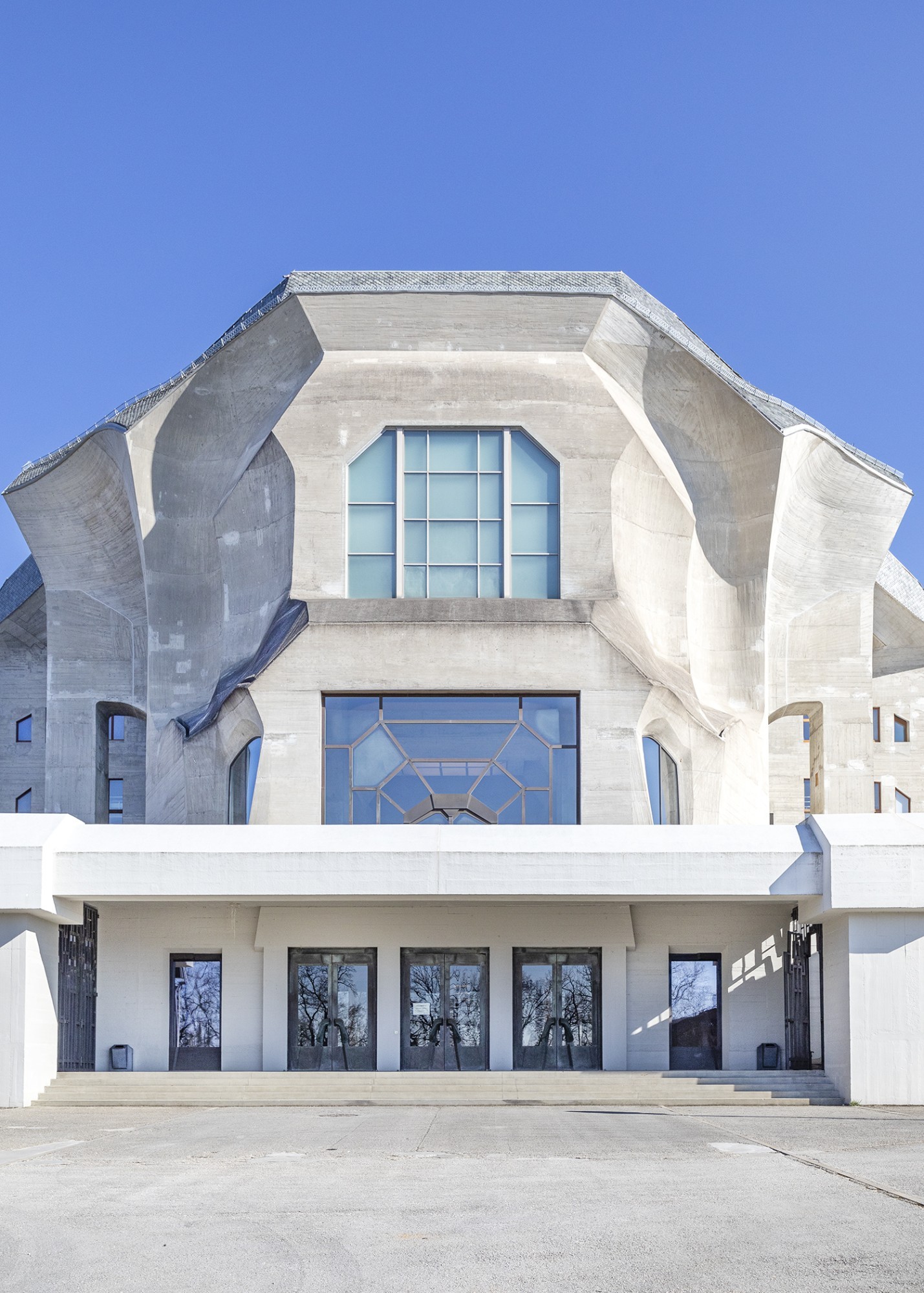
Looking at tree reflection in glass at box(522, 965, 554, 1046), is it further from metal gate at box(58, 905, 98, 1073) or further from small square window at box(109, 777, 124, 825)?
small square window at box(109, 777, 124, 825)

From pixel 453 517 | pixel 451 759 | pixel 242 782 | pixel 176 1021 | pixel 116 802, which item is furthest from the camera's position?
pixel 116 802

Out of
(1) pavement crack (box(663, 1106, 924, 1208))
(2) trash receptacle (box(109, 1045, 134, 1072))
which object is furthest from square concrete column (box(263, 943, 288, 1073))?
(1) pavement crack (box(663, 1106, 924, 1208))

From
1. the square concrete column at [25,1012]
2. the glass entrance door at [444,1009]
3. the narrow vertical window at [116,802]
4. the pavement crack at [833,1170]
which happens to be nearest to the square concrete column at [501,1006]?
the glass entrance door at [444,1009]

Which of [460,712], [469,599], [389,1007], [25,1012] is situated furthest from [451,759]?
[25,1012]

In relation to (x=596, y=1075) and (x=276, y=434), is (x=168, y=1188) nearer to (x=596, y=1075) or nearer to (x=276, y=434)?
(x=596, y=1075)

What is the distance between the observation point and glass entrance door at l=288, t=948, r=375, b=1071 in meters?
27.9

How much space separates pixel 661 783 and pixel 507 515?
6.43 m

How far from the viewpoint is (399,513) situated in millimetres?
31203

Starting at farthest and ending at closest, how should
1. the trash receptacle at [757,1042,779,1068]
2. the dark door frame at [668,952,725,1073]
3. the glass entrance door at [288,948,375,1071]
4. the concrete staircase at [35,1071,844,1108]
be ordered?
1. the dark door frame at [668,952,725,1073]
2. the trash receptacle at [757,1042,779,1068]
3. the glass entrance door at [288,948,375,1071]
4. the concrete staircase at [35,1071,844,1108]

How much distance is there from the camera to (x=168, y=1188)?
1229 centimetres

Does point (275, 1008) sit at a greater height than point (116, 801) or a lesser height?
lesser

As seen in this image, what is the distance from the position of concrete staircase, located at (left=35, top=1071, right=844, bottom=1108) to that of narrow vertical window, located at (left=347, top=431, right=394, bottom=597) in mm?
10608

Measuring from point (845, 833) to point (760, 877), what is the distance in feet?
5.20

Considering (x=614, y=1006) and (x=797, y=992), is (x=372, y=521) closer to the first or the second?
(x=614, y=1006)
